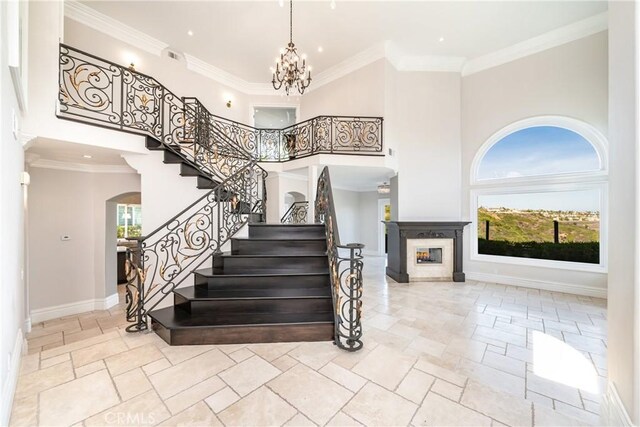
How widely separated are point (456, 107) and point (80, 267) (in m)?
9.39

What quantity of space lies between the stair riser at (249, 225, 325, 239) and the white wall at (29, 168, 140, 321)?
367 centimetres

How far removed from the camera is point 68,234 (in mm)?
5281

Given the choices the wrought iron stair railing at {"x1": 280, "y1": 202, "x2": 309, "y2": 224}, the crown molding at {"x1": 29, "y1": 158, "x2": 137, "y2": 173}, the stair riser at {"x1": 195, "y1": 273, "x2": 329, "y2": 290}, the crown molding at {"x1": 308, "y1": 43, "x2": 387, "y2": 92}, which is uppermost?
the crown molding at {"x1": 308, "y1": 43, "x2": 387, "y2": 92}

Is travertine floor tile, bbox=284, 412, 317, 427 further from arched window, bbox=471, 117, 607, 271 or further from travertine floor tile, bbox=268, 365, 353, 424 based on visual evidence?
arched window, bbox=471, 117, 607, 271

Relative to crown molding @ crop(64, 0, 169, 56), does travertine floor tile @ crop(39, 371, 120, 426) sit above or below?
below

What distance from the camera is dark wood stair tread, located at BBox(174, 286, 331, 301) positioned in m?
2.88

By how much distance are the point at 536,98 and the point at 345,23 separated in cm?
432

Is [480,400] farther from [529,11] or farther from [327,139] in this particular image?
[529,11]

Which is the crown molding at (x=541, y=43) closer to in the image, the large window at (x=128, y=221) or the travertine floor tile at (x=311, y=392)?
the travertine floor tile at (x=311, y=392)

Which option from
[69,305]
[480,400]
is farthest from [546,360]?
[69,305]

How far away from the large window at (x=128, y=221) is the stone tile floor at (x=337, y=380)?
10002 mm

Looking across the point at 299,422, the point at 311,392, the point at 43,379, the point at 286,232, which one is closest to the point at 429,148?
the point at 286,232

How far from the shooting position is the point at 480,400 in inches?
72.7

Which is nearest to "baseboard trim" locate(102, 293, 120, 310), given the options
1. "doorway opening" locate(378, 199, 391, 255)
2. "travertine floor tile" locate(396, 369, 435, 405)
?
"travertine floor tile" locate(396, 369, 435, 405)
